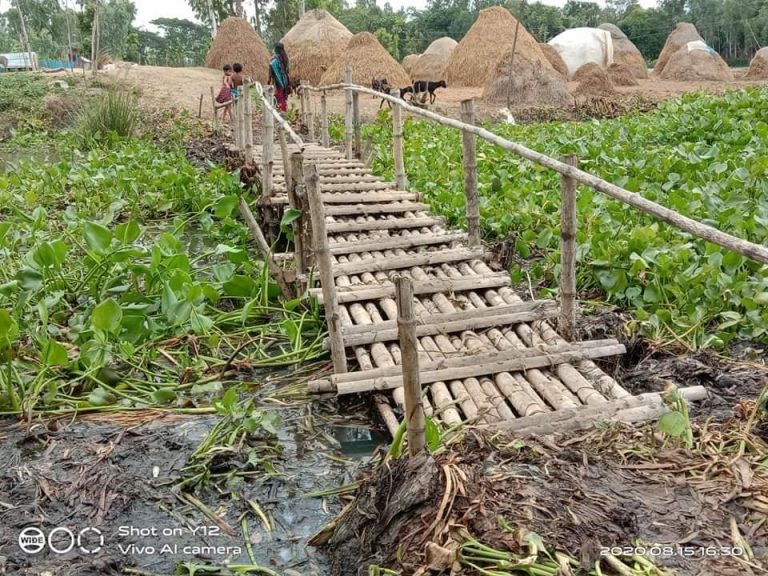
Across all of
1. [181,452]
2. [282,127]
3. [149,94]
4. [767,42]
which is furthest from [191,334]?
[767,42]

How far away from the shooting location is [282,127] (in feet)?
18.4

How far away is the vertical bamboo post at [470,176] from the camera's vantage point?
15.2ft

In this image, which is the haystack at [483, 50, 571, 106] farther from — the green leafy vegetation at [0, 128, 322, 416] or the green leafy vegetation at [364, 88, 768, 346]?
the green leafy vegetation at [0, 128, 322, 416]

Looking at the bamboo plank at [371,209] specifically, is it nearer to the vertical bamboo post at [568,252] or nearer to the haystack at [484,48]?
the vertical bamboo post at [568,252]

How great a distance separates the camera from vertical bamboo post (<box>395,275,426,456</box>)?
2.13 metres

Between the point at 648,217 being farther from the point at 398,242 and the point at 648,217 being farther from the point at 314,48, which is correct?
the point at 314,48

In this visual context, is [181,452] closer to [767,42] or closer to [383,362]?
[383,362]

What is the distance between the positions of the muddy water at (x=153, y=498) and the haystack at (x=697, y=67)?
68.7 ft

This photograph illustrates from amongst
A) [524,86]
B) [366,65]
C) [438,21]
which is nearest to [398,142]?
[524,86]

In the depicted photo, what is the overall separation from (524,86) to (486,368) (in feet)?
44.9

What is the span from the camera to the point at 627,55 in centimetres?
2450

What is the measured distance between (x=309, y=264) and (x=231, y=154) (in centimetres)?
496

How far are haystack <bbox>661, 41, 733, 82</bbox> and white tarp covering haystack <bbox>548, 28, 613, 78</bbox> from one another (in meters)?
2.24

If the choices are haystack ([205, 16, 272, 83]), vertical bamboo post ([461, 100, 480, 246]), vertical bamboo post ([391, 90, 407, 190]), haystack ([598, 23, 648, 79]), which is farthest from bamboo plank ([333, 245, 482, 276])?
haystack ([598, 23, 648, 79])
